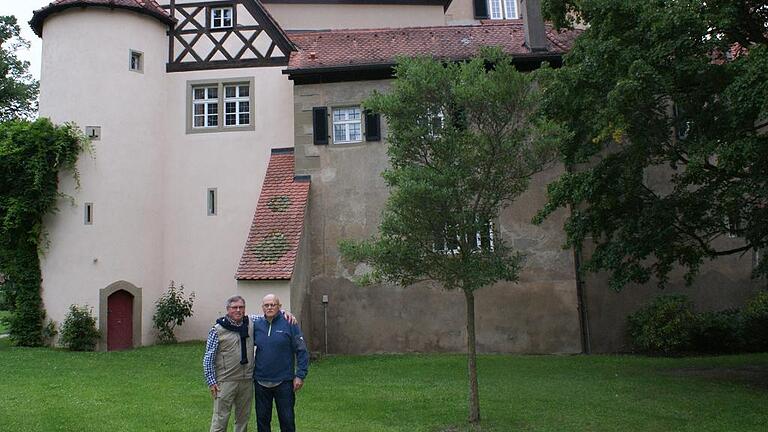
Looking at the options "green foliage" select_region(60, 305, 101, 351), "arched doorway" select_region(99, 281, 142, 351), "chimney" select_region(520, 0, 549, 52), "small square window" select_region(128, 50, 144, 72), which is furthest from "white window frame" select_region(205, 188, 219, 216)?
"chimney" select_region(520, 0, 549, 52)

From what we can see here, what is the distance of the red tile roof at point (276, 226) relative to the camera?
51.7ft

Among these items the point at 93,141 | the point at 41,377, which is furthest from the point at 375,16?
the point at 41,377

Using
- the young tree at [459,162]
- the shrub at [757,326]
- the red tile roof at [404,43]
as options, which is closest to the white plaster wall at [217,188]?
the red tile roof at [404,43]

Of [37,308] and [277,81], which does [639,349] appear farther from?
[37,308]

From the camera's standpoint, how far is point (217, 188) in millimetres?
19922

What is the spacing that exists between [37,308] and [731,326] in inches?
718

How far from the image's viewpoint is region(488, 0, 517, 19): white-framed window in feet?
87.3

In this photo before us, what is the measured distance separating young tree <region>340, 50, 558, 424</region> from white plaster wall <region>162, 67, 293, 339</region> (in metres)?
10.5

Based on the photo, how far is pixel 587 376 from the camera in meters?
13.3

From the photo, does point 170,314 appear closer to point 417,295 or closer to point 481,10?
point 417,295

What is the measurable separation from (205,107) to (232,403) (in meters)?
14.8

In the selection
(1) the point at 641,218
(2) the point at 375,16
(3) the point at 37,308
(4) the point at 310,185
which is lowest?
(3) the point at 37,308

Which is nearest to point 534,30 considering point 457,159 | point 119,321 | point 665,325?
point 665,325

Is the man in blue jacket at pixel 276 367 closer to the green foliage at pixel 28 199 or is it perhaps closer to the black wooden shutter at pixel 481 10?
the green foliage at pixel 28 199
